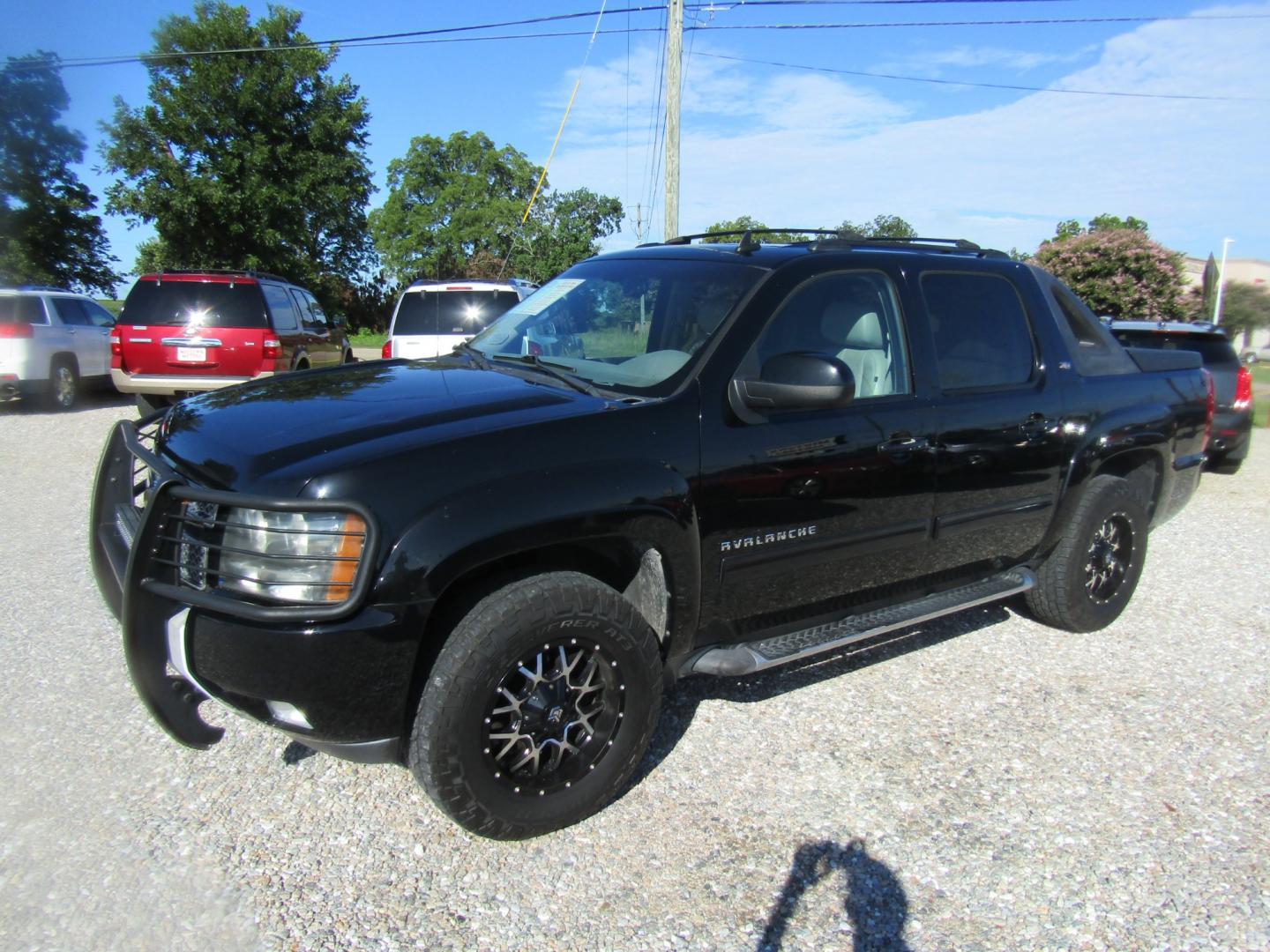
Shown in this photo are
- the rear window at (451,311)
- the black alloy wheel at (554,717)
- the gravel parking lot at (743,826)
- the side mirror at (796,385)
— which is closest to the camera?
the gravel parking lot at (743,826)

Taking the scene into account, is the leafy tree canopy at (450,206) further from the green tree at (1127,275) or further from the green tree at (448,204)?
the green tree at (1127,275)

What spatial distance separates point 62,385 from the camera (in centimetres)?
1299

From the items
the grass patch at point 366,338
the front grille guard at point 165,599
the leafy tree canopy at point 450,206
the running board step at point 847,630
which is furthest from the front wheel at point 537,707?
the leafy tree canopy at point 450,206

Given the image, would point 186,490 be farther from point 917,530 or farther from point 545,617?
point 917,530

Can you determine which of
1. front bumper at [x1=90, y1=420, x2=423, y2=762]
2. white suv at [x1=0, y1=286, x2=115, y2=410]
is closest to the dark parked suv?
front bumper at [x1=90, y1=420, x2=423, y2=762]

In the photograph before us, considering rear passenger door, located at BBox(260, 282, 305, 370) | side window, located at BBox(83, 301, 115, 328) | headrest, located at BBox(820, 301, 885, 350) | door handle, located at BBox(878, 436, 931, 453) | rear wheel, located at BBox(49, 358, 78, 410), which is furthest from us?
side window, located at BBox(83, 301, 115, 328)

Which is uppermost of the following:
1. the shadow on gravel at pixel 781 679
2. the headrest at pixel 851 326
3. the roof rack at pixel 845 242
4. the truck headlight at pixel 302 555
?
the roof rack at pixel 845 242

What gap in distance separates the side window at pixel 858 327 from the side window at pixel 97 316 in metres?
13.4

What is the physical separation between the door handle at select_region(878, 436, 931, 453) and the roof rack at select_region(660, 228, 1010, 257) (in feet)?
2.77

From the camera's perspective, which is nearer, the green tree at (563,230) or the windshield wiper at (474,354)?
the windshield wiper at (474,354)

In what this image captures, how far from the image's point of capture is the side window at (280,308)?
10.9 meters

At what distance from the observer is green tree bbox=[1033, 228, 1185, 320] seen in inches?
725

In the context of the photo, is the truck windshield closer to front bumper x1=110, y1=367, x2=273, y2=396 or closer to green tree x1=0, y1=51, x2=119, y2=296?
front bumper x1=110, y1=367, x2=273, y2=396

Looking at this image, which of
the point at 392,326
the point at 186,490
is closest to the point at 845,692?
the point at 186,490
